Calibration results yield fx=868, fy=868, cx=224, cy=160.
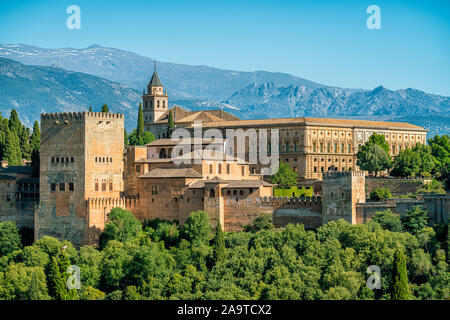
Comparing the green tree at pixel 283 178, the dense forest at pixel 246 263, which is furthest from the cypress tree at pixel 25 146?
the green tree at pixel 283 178

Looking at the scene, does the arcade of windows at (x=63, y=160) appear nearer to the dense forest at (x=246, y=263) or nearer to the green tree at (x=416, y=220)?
the dense forest at (x=246, y=263)

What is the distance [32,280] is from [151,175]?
15947 millimetres

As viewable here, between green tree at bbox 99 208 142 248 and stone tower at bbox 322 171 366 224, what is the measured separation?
639 inches

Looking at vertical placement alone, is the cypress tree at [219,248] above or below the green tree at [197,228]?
below

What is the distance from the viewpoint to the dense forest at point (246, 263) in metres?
59.3

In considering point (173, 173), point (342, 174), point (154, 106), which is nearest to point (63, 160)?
point (173, 173)

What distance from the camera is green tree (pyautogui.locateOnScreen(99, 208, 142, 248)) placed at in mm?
72375

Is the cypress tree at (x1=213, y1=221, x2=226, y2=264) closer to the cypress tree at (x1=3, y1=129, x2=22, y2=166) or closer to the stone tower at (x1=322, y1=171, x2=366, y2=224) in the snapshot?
the stone tower at (x1=322, y1=171, x2=366, y2=224)

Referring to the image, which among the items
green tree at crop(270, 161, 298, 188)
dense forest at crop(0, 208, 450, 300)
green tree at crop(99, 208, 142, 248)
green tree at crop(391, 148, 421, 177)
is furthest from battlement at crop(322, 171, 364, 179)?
green tree at crop(391, 148, 421, 177)

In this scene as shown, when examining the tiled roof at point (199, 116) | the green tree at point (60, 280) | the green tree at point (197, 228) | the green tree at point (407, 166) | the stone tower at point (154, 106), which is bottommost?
the green tree at point (60, 280)

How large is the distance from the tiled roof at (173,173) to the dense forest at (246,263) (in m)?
4.89

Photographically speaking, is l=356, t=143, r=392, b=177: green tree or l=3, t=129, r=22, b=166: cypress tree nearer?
l=3, t=129, r=22, b=166: cypress tree
